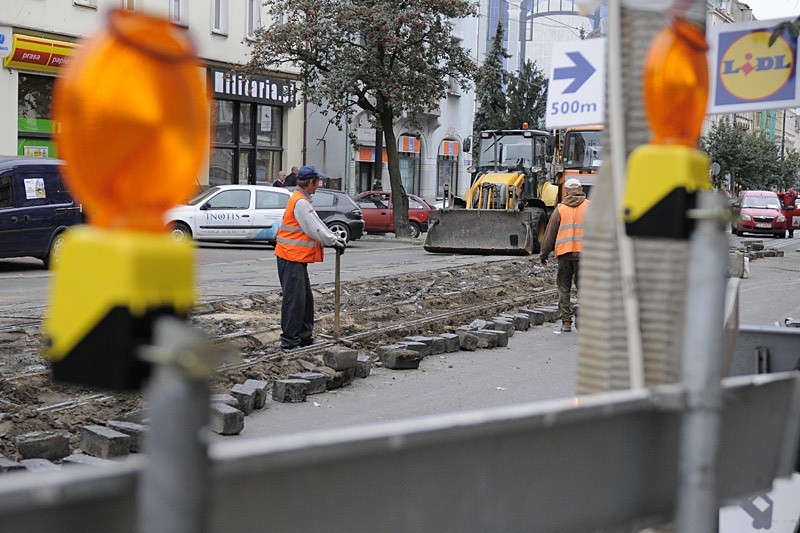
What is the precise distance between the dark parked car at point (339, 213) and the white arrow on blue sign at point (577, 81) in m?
18.2

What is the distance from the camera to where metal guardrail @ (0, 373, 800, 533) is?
4.74 ft

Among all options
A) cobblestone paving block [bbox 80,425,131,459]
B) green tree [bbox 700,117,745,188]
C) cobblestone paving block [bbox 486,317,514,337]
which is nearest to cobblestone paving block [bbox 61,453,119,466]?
cobblestone paving block [bbox 80,425,131,459]

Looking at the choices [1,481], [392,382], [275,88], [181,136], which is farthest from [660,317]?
[275,88]

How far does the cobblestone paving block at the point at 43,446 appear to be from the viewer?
635cm

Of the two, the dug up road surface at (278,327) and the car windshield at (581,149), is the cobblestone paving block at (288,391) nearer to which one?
the dug up road surface at (278,327)

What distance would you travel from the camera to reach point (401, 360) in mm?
10586

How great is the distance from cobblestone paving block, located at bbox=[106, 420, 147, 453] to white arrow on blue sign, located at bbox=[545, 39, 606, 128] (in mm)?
4575

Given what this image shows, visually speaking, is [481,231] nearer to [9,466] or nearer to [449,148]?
[9,466]

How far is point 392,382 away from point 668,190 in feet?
25.9

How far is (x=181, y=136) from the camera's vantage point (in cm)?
142

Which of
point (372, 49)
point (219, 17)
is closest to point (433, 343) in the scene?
point (372, 49)

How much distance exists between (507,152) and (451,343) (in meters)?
16.7

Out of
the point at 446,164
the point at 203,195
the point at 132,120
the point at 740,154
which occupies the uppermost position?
the point at 740,154

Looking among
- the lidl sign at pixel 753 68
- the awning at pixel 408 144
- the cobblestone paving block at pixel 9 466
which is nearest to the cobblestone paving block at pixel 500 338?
the lidl sign at pixel 753 68
